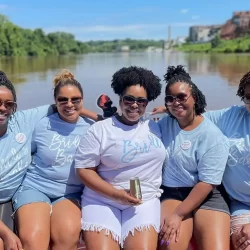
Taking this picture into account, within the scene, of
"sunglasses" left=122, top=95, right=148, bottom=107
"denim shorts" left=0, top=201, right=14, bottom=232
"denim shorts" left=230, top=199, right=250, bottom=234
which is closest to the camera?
"denim shorts" left=230, top=199, right=250, bottom=234

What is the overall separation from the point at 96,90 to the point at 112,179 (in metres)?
15.1

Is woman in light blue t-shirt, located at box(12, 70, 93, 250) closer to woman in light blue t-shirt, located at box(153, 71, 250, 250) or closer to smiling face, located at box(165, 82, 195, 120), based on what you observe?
smiling face, located at box(165, 82, 195, 120)

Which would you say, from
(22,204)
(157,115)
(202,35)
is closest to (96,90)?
(157,115)

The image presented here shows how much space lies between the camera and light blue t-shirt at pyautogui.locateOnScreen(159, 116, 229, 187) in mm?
2949

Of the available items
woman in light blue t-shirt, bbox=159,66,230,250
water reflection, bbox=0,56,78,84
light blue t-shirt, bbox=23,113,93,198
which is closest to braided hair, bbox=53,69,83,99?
light blue t-shirt, bbox=23,113,93,198

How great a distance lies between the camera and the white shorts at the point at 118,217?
279 cm

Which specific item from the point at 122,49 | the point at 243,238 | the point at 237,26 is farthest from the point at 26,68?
the point at 122,49

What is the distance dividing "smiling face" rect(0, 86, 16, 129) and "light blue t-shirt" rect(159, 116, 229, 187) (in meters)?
1.27

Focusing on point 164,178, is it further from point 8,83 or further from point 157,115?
point 8,83

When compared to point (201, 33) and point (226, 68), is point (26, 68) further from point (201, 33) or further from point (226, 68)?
point (201, 33)

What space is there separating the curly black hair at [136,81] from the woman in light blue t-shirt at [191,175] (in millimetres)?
134

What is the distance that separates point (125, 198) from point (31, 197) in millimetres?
759

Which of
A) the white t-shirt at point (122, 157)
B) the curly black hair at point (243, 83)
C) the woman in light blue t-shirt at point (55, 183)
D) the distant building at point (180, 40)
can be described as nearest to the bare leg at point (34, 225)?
the woman in light blue t-shirt at point (55, 183)

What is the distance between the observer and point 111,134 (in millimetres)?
3012
